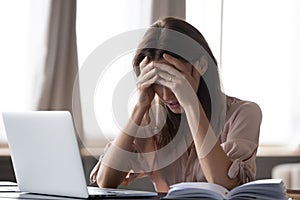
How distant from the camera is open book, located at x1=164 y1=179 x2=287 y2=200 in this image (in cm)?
157

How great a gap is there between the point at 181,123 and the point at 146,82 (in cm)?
25

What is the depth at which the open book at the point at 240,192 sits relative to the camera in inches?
61.6

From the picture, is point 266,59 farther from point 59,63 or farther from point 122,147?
point 122,147

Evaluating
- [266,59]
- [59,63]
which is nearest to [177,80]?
[59,63]

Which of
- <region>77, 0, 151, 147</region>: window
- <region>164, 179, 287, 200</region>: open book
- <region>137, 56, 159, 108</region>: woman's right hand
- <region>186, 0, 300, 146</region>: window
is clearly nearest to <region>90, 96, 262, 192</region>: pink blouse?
<region>137, 56, 159, 108</region>: woman's right hand

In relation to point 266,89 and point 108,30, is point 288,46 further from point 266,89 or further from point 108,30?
point 108,30

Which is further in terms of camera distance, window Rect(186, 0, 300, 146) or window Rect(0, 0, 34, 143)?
window Rect(186, 0, 300, 146)

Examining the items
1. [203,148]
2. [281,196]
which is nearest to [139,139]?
[203,148]

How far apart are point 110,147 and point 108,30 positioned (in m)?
1.23

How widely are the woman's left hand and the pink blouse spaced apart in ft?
0.63

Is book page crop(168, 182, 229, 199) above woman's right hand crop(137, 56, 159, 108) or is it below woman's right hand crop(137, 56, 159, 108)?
below

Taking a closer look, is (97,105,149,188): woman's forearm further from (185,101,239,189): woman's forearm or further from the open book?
the open book

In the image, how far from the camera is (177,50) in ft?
6.75

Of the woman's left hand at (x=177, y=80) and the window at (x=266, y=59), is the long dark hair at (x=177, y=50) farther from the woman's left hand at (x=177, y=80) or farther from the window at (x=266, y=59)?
the window at (x=266, y=59)
